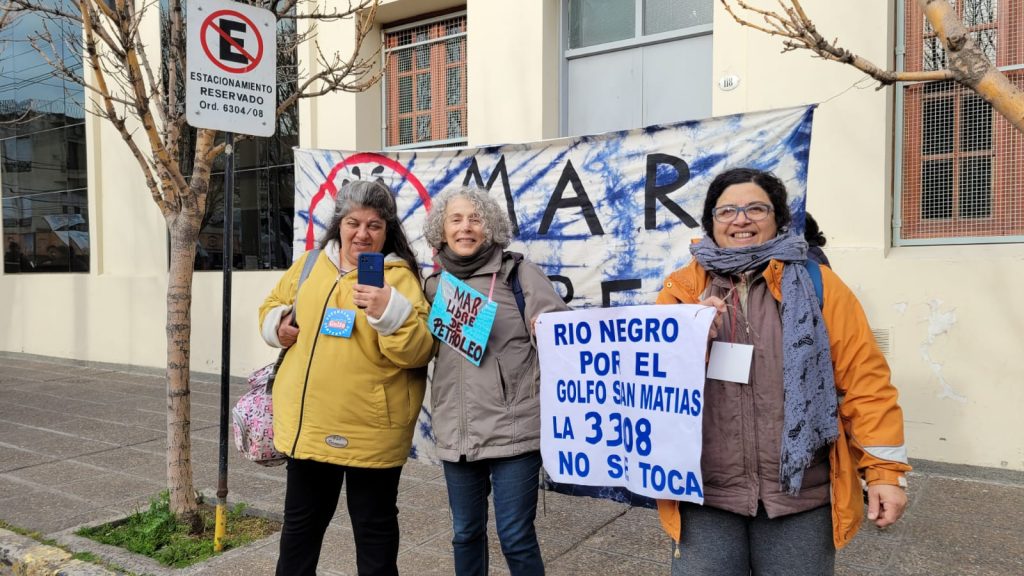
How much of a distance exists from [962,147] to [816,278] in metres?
3.98

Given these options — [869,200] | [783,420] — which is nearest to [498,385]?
[783,420]

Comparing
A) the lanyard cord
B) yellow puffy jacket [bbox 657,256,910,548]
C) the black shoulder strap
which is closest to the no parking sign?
the black shoulder strap

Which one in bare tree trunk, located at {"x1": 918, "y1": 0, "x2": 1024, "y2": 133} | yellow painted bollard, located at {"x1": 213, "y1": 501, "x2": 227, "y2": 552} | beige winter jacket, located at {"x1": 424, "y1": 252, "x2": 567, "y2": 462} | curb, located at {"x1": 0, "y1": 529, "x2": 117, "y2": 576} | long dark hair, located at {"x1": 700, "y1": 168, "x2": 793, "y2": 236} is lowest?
curb, located at {"x1": 0, "y1": 529, "x2": 117, "y2": 576}

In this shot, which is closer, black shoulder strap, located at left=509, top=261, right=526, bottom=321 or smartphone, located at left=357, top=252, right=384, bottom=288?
smartphone, located at left=357, top=252, right=384, bottom=288

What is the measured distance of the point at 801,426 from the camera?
1.91 metres

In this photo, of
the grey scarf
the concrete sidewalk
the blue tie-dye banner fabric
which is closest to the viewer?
the grey scarf

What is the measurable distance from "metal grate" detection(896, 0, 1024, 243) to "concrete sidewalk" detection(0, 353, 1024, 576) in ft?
5.65

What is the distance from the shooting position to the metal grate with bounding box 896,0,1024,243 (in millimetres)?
4941

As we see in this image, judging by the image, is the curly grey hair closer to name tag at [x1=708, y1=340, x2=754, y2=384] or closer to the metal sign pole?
name tag at [x1=708, y1=340, x2=754, y2=384]

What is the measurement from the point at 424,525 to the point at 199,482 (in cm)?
193

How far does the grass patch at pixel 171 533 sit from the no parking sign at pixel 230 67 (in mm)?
2265

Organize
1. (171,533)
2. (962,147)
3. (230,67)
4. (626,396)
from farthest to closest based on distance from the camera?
1. (962,147)
2. (171,533)
3. (230,67)
4. (626,396)

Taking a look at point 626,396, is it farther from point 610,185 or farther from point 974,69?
point 974,69

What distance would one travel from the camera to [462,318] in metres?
2.61
